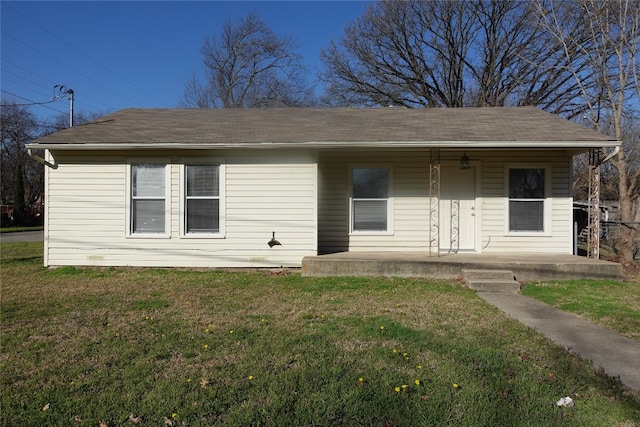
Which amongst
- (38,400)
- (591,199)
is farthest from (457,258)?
(38,400)

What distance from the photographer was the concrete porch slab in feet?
26.3

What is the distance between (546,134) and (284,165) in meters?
5.31

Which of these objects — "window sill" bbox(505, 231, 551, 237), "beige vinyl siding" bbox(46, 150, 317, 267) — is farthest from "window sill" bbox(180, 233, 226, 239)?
"window sill" bbox(505, 231, 551, 237)

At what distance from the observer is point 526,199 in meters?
9.58

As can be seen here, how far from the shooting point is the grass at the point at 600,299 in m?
5.23

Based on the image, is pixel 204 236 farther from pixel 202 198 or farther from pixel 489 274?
pixel 489 274

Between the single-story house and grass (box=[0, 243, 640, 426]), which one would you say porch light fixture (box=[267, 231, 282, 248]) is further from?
grass (box=[0, 243, 640, 426])

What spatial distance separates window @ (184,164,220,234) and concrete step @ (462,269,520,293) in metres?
5.05

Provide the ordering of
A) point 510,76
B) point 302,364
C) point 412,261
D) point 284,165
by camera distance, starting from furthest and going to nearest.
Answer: point 510,76 < point 284,165 < point 412,261 < point 302,364

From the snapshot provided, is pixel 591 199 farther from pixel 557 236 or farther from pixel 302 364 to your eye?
pixel 302 364

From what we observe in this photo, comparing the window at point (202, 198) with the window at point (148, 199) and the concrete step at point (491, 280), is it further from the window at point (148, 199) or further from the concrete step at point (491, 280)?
the concrete step at point (491, 280)

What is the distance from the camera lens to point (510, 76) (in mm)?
24469

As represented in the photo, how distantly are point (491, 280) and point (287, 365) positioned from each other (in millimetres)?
4945

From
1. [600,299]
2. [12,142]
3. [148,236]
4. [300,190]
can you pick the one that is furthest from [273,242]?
[12,142]
